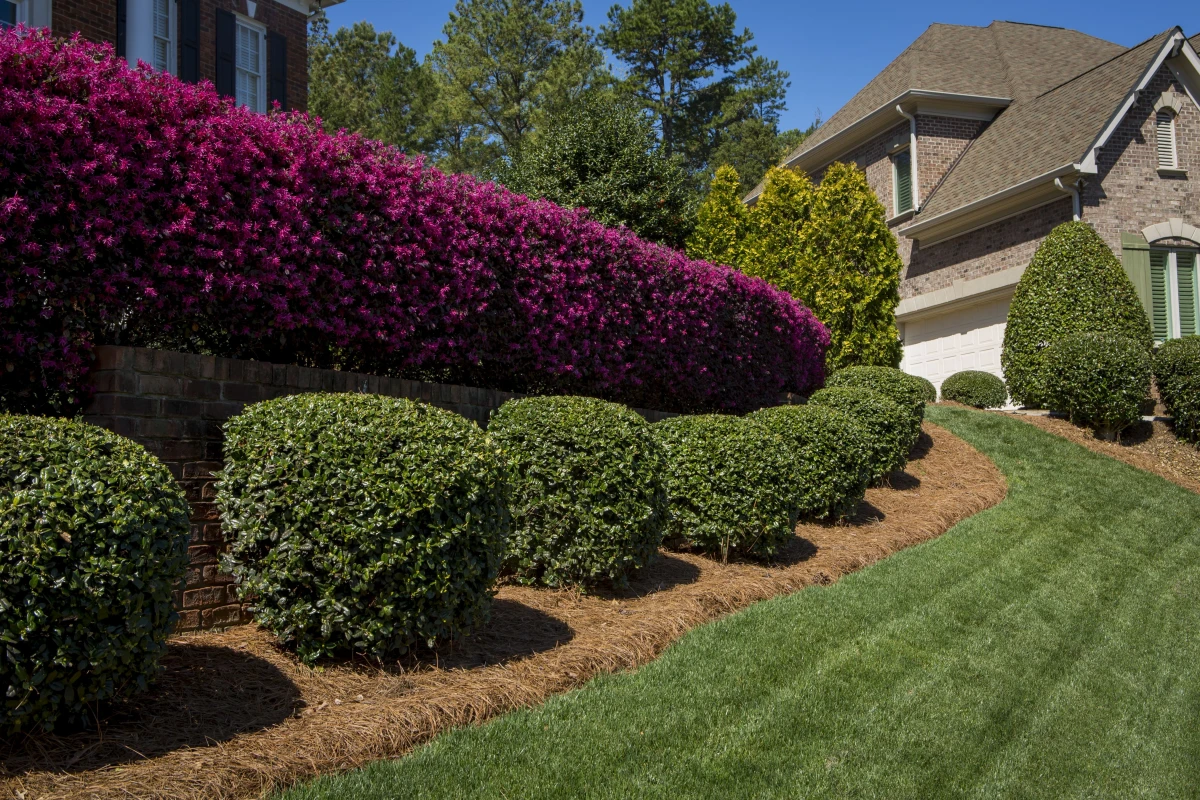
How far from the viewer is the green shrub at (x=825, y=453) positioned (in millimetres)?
8625

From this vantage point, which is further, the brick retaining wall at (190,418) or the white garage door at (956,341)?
the white garage door at (956,341)

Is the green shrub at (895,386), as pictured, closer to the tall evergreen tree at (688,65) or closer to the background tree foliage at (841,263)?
the background tree foliage at (841,263)

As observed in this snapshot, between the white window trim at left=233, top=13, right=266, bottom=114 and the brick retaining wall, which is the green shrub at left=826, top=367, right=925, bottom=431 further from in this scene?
the white window trim at left=233, top=13, right=266, bottom=114

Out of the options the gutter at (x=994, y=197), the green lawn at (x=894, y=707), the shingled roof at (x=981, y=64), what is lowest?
the green lawn at (x=894, y=707)

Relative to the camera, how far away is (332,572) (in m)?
4.27

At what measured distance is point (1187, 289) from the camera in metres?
17.5

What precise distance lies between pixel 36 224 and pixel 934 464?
35.9 feet

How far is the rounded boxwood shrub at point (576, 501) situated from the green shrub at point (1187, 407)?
11.9 metres

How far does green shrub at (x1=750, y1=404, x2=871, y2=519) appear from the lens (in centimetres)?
862

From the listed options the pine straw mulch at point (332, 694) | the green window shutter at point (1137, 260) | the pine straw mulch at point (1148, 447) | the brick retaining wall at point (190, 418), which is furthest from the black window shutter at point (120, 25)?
the green window shutter at point (1137, 260)

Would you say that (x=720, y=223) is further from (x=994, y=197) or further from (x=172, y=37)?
(x=172, y=37)

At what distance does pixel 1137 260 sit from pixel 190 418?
1778 cm

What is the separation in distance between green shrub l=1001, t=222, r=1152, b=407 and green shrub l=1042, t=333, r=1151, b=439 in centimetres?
48

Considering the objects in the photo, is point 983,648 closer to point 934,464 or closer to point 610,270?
point 610,270
